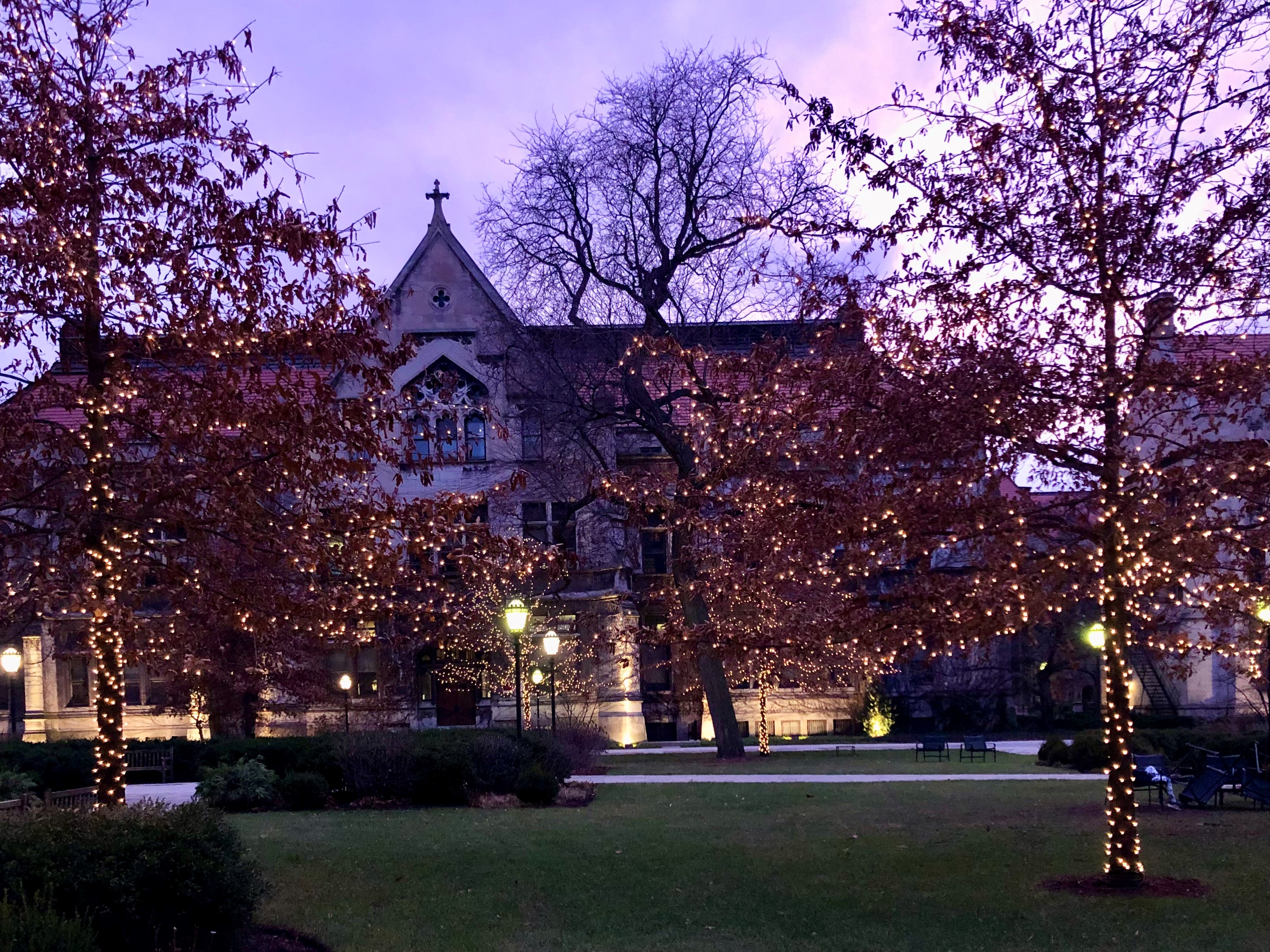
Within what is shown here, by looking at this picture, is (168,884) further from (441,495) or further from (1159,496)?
(1159,496)

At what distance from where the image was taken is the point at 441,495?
11461mm

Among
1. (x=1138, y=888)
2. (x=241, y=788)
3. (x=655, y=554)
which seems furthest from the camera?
(x=655, y=554)

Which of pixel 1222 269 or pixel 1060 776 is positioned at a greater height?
pixel 1222 269

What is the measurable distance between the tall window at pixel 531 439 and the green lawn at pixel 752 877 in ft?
56.5

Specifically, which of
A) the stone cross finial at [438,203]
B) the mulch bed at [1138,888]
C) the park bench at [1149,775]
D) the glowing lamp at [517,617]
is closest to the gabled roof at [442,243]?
the stone cross finial at [438,203]

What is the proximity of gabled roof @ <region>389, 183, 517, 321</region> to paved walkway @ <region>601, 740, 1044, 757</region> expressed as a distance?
15.2 m

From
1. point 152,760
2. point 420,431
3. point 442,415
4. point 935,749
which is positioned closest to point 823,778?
point 935,749

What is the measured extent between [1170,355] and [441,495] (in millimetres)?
7031

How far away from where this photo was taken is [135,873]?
781 cm

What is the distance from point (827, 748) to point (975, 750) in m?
Result: 5.56

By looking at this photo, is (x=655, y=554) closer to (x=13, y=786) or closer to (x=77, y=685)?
(x=77, y=685)

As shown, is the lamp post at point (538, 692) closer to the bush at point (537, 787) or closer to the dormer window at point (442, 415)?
the bush at point (537, 787)

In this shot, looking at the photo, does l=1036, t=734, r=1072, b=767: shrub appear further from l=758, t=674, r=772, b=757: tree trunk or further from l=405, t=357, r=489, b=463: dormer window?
l=405, t=357, r=489, b=463: dormer window

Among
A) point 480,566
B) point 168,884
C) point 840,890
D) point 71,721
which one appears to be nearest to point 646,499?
point 480,566
